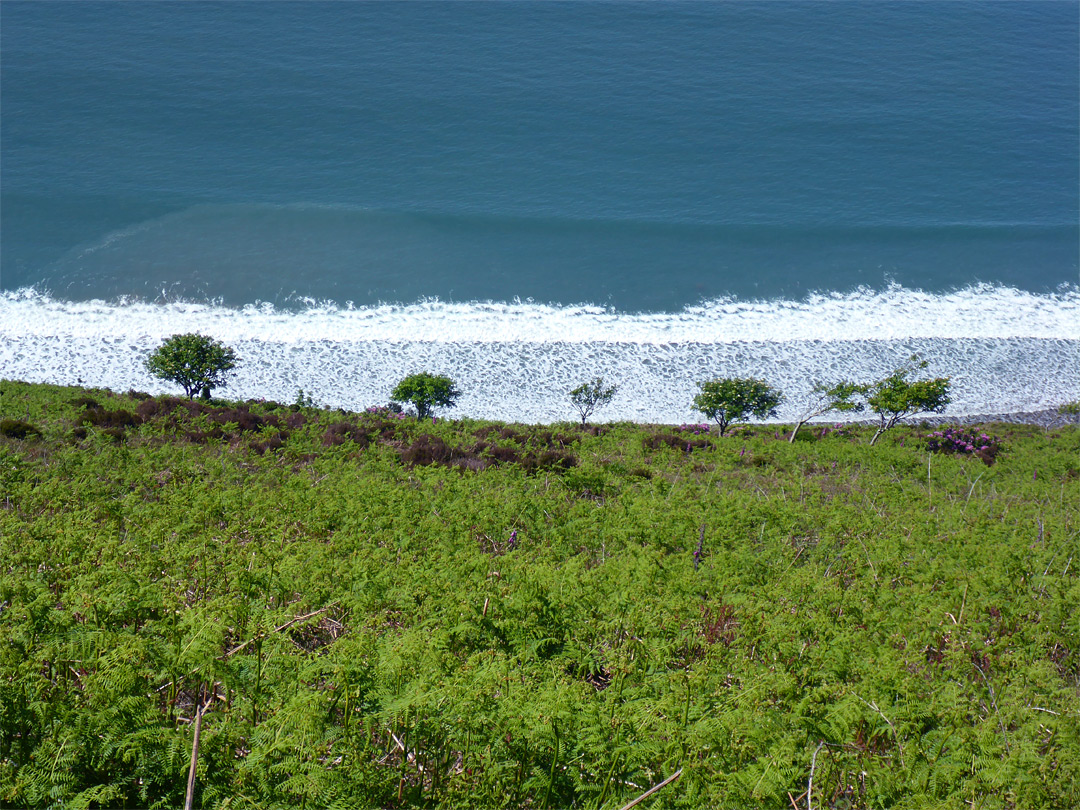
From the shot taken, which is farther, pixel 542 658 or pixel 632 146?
pixel 632 146

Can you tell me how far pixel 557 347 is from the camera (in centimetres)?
3600

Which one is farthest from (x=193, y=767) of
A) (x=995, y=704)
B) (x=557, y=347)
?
(x=557, y=347)

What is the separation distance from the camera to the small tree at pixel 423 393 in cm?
2866

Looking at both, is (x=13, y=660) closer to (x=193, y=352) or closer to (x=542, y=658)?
(x=542, y=658)

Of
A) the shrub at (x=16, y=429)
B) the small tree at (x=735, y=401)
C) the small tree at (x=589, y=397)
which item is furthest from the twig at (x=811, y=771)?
the small tree at (x=589, y=397)

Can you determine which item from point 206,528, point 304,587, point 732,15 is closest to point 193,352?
point 206,528

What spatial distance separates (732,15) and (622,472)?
254 ft

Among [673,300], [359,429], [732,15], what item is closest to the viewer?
[359,429]

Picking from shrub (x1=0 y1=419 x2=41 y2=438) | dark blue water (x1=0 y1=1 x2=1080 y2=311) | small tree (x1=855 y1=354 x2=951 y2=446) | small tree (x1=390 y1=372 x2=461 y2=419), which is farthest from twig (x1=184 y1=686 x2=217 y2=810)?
dark blue water (x1=0 y1=1 x2=1080 y2=311)

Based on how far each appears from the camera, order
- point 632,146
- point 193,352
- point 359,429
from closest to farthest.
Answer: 1. point 359,429
2. point 193,352
3. point 632,146

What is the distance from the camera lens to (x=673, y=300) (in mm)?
39750

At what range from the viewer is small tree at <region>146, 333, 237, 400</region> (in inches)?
1080

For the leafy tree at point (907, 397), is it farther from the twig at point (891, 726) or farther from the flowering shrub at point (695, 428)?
the twig at point (891, 726)

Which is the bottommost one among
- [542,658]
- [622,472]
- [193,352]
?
[193,352]
